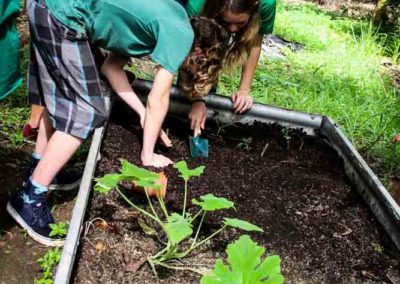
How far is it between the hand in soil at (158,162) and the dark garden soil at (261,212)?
0.04 meters

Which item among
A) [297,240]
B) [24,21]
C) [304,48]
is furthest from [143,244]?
[304,48]

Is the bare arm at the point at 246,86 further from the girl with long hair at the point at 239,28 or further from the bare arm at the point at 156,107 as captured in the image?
the bare arm at the point at 156,107

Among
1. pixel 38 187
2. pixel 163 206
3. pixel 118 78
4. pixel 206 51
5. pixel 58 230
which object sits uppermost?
pixel 206 51

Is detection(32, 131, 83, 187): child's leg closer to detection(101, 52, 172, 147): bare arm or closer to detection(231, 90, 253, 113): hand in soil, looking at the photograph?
detection(101, 52, 172, 147): bare arm

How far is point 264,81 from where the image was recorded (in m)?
4.55

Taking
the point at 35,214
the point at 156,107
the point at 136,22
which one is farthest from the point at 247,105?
the point at 35,214

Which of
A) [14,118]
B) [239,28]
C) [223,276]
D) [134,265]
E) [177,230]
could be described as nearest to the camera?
[223,276]

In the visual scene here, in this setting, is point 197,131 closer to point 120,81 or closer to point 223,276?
point 120,81

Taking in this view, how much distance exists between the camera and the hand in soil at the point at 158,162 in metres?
2.35

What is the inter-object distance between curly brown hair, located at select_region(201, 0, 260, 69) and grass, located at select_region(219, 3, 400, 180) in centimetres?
121

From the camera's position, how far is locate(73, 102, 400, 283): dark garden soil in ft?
6.11

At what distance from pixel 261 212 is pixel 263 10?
113 centimetres

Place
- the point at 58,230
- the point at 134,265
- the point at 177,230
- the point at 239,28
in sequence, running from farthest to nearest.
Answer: the point at 239,28, the point at 58,230, the point at 134,265, the point at 177,230

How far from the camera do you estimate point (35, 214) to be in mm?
2281
